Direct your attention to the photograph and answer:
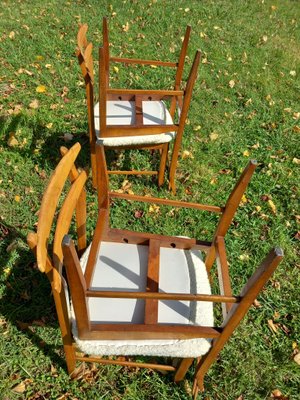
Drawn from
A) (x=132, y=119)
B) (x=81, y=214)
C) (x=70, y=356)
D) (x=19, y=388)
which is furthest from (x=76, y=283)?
(x=132, y=119)

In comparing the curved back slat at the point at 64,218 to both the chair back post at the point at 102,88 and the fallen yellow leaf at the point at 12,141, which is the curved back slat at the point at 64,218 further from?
the fallen yellow leaf at the point at 12,141

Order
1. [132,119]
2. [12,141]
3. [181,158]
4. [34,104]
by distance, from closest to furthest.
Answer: [132,119] → [12,141] → [181,158] → [34,104]

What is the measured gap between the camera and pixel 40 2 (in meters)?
5.98

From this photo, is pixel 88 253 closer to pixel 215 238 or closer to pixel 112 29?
pixel 215 238

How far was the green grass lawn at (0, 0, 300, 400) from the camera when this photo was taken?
2.16 metres

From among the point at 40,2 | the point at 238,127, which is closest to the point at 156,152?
the point at 238,127

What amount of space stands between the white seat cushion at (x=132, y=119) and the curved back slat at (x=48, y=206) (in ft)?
3.36

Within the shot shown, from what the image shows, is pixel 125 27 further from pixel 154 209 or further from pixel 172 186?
pixel 154 209

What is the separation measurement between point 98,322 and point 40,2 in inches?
238

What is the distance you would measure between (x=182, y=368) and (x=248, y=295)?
2.57ft

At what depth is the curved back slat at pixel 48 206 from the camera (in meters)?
1.28

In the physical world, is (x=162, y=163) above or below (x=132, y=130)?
below

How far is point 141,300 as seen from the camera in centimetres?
169

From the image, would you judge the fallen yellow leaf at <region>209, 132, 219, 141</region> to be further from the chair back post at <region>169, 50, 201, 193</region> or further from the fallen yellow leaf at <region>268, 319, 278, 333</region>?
the fallen yellow leaf at <region>268, 319, 278, 333</region>
